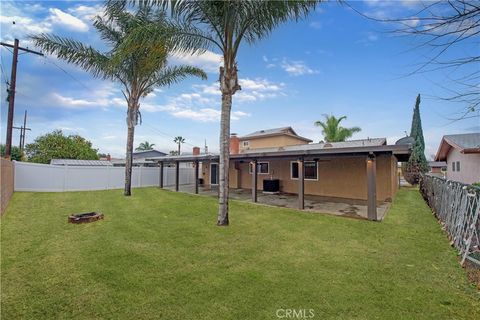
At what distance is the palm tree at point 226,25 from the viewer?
6.24 m

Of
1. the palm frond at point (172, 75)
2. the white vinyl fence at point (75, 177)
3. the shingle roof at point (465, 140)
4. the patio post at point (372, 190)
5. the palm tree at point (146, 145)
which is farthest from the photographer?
the palm tree at point (146, 145)

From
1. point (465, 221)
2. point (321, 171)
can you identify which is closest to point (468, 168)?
point (321, 171)

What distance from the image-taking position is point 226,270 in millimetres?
4152

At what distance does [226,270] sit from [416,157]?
2596cm

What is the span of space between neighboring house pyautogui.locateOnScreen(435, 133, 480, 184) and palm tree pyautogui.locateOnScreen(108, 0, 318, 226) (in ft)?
35.2

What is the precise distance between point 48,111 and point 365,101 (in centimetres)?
2148

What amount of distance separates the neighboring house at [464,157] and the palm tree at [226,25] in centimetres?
1074

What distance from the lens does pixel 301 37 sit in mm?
9406

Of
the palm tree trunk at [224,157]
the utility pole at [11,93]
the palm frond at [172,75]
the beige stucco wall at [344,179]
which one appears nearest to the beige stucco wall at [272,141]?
the beige stucco wall at [344,179]

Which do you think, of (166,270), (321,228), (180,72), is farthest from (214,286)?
(180,72)

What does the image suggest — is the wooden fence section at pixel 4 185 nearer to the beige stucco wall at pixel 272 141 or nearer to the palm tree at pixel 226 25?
the palm tree at pixel 226 25

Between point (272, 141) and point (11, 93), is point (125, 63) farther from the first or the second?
point (272, 141)

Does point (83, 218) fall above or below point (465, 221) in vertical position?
below

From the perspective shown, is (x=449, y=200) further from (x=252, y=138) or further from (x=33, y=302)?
(x=252, y=138)
